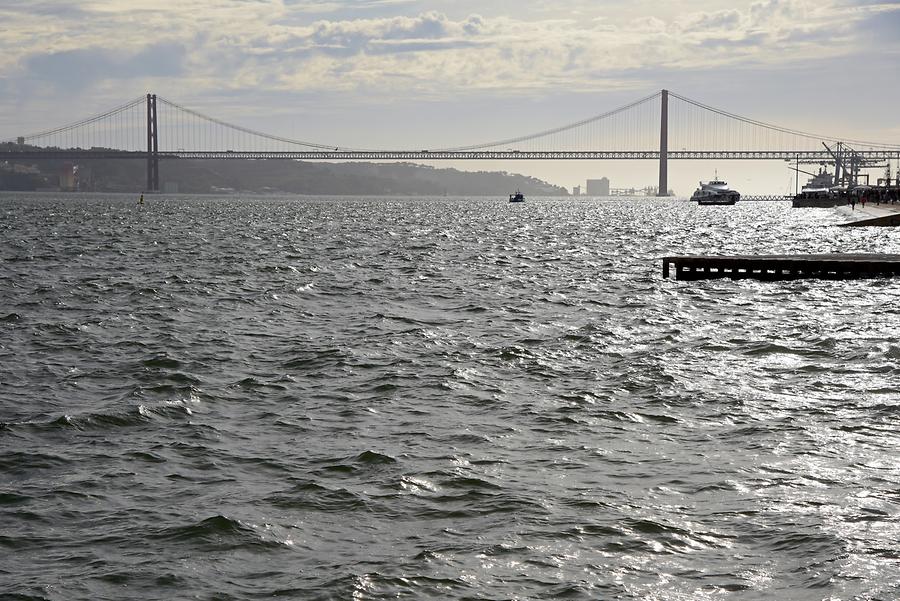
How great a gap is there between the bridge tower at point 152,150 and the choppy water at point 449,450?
164 meters

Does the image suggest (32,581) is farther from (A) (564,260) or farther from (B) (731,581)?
(A) (564,260)

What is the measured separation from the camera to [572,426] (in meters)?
11.8

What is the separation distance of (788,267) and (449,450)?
21005 millimetres

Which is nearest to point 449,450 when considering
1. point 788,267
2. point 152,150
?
point 788,267

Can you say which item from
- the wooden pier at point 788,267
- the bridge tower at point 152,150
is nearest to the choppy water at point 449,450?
the wooden pier at point 788,267

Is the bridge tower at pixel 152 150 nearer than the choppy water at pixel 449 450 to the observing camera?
No

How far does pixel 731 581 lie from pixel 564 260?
34.2 m

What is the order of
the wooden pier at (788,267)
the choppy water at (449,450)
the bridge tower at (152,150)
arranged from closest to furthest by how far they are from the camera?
the choppy water at (449,450)
the wooden pier at (788,267)
the bridge tower at (152,150)

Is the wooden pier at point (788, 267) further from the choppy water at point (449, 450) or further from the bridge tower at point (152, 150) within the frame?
the bridge tower at point (152, 150)

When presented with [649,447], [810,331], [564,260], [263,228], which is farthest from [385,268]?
[263,228]

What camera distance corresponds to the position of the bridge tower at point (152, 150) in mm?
181625

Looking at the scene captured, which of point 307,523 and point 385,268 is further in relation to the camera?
point 385,268

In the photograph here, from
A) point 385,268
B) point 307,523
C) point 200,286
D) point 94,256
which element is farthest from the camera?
point 94,256

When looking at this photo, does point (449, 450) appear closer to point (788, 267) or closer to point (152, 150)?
point (788, 267)
